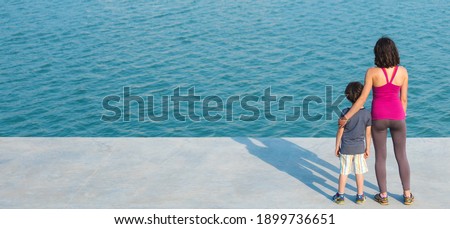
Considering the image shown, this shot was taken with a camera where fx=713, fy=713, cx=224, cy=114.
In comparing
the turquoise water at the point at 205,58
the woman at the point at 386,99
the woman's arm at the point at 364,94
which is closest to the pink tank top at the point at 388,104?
the woman at the point at 386,99

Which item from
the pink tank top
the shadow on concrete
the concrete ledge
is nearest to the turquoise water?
the shadow on concrete

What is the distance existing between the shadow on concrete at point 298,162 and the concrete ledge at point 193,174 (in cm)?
1

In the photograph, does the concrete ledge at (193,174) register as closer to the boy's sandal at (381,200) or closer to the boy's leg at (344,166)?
the boy's sandal at (381,200)

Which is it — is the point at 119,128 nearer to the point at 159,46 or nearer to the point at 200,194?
the point at 159,46

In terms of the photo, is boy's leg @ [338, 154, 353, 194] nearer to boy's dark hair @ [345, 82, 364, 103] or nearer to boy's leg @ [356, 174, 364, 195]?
boy's leg @ [356, 174, 364, 195]

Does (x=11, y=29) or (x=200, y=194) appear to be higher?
(x=11, y=29)

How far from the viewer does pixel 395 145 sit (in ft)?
23.7

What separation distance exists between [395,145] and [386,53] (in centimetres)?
101

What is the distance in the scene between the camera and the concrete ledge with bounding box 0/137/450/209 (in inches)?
300

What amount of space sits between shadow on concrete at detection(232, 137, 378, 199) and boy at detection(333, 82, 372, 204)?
43 cm

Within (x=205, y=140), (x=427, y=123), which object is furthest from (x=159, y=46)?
(x=205, y=140)

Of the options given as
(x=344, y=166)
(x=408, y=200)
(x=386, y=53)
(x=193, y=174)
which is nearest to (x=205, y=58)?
(x=193, y=174)

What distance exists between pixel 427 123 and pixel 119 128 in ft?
20.3

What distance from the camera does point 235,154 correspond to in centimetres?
893
